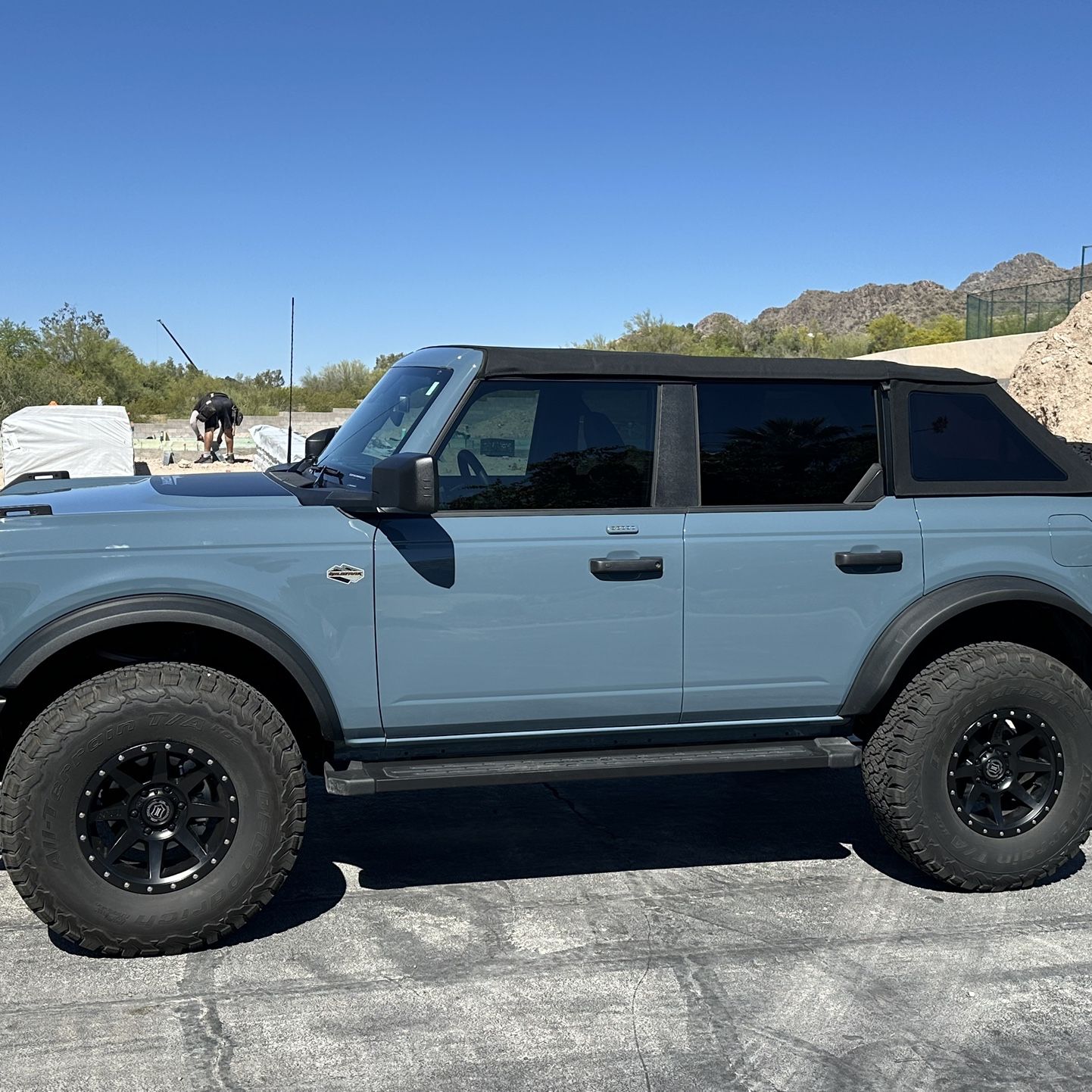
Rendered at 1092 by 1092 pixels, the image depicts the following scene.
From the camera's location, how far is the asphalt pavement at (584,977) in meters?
3.58

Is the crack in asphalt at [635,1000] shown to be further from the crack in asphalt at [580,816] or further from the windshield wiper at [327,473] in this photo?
the windshield wiper at [327,473]

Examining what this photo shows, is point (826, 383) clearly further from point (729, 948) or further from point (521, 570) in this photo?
point (729, 948)

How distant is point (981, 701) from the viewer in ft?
15.8

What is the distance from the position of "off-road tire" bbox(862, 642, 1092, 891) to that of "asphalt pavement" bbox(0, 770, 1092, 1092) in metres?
0.17

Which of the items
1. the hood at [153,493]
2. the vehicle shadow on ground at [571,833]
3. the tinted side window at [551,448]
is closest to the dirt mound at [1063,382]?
the vehicle shadow on ground at [571,833]

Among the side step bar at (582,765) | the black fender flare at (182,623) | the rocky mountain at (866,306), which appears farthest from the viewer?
the rocky mountain at (866,306)

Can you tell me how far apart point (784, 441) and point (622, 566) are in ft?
2.89

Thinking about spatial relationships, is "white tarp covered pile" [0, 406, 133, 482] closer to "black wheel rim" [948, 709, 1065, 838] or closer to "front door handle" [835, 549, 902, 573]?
"front door handle" [835, 549, 902, 573]

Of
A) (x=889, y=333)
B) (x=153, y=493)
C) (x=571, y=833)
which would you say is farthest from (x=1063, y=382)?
(x=889, y=333)

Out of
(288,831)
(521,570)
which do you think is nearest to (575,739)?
(521,570)

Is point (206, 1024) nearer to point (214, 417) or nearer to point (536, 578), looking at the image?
point (536, 578)

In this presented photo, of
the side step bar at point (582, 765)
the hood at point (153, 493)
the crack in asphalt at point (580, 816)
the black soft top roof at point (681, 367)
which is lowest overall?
the crack in asphalt at point (580, 816)

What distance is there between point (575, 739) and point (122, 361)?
74.4 m

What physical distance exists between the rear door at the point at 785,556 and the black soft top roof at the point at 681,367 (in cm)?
6
